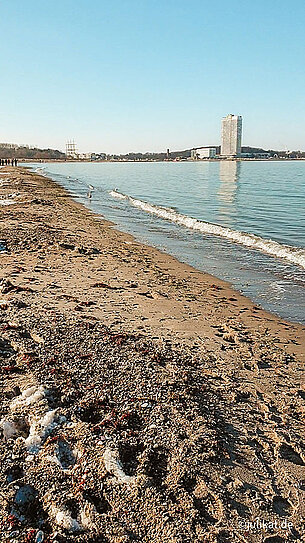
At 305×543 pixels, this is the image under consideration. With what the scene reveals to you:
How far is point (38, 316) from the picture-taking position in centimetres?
639

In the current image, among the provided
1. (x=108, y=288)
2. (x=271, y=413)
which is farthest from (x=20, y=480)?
(x=108, y=288)

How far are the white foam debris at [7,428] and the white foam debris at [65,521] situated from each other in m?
0.98

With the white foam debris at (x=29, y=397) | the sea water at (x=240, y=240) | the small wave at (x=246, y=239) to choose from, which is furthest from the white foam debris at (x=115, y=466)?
the small wave at (x=246, y=239)

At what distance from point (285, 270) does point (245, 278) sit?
5.77 ft

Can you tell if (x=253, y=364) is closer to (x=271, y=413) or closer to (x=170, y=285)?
(x=271, y=413)

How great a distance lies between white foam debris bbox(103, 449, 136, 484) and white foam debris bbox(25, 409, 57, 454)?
0.61 meters

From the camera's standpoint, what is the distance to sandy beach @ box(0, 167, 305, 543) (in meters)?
3.03

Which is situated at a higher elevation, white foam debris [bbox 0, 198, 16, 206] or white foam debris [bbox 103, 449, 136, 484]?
white foam debris [bbox 0, 198, 16, 206]

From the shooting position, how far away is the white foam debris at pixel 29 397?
4.22 meters

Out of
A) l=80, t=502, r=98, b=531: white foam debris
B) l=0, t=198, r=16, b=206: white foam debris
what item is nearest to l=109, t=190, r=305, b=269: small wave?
l=0, t=198, r=16, b=206: white foam debris

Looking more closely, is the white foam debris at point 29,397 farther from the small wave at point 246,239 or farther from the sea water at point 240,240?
the small wave at point 246,239

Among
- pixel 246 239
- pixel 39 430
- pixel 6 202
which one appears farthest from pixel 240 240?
A: pixel 39 430

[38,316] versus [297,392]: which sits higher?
[38,316]

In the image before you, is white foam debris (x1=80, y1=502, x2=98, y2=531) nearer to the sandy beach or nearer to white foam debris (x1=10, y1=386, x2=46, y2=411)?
the sandy beach
